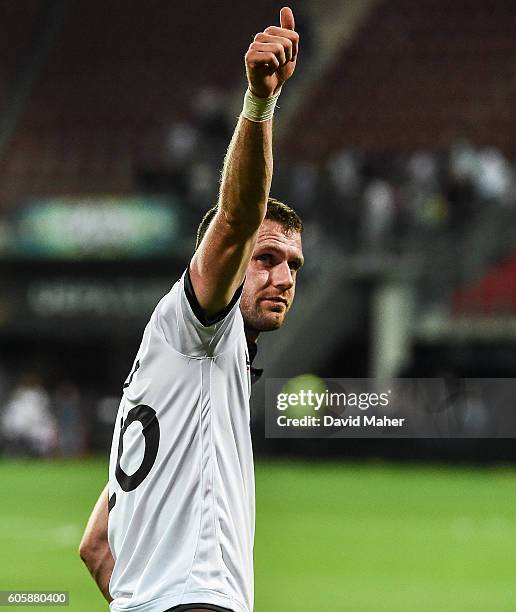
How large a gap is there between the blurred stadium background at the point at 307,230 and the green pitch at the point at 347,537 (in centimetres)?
7

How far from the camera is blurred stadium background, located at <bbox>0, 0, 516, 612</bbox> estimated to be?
15953mm

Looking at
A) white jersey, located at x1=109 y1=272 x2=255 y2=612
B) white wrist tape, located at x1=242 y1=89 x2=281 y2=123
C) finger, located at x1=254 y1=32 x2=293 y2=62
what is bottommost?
white jersey, located at x1=109 y1=272 x2=255 y2=612

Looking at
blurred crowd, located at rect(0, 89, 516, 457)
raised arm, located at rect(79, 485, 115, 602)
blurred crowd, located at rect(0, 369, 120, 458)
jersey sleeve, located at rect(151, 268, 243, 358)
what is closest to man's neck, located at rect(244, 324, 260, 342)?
jersey sleeve, located at rect(151, 268, 243, 358)

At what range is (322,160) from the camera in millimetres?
26141

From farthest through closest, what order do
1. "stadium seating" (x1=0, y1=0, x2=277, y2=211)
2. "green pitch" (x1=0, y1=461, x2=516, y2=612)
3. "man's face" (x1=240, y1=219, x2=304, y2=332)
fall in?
1. "stadium seating" (x1=0, y1=0, x2=277, y2=211)
2. "green pitch" (x1=0, y1=461, x2=516, y2=612)
3. "man's face" (x1=240, y1=219, x2=304, y2=332)

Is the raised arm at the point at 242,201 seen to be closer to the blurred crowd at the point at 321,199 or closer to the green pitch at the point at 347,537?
the green pitch at the point at 347,537

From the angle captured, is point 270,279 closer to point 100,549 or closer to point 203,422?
point 203,422

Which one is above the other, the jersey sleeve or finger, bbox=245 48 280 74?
finger, bbox=245 48 280 74

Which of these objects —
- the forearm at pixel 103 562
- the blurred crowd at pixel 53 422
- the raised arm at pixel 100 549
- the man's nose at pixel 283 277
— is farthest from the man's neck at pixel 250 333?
the blurred crowd at pixel 53 422

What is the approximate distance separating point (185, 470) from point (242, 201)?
660 millimetres

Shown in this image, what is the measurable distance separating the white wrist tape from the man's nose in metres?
0.54

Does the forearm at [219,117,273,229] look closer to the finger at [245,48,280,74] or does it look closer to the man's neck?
the finger at [245,48,280,74]

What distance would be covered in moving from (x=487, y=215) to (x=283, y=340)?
3.82 metres

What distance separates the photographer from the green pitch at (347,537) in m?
9.48
